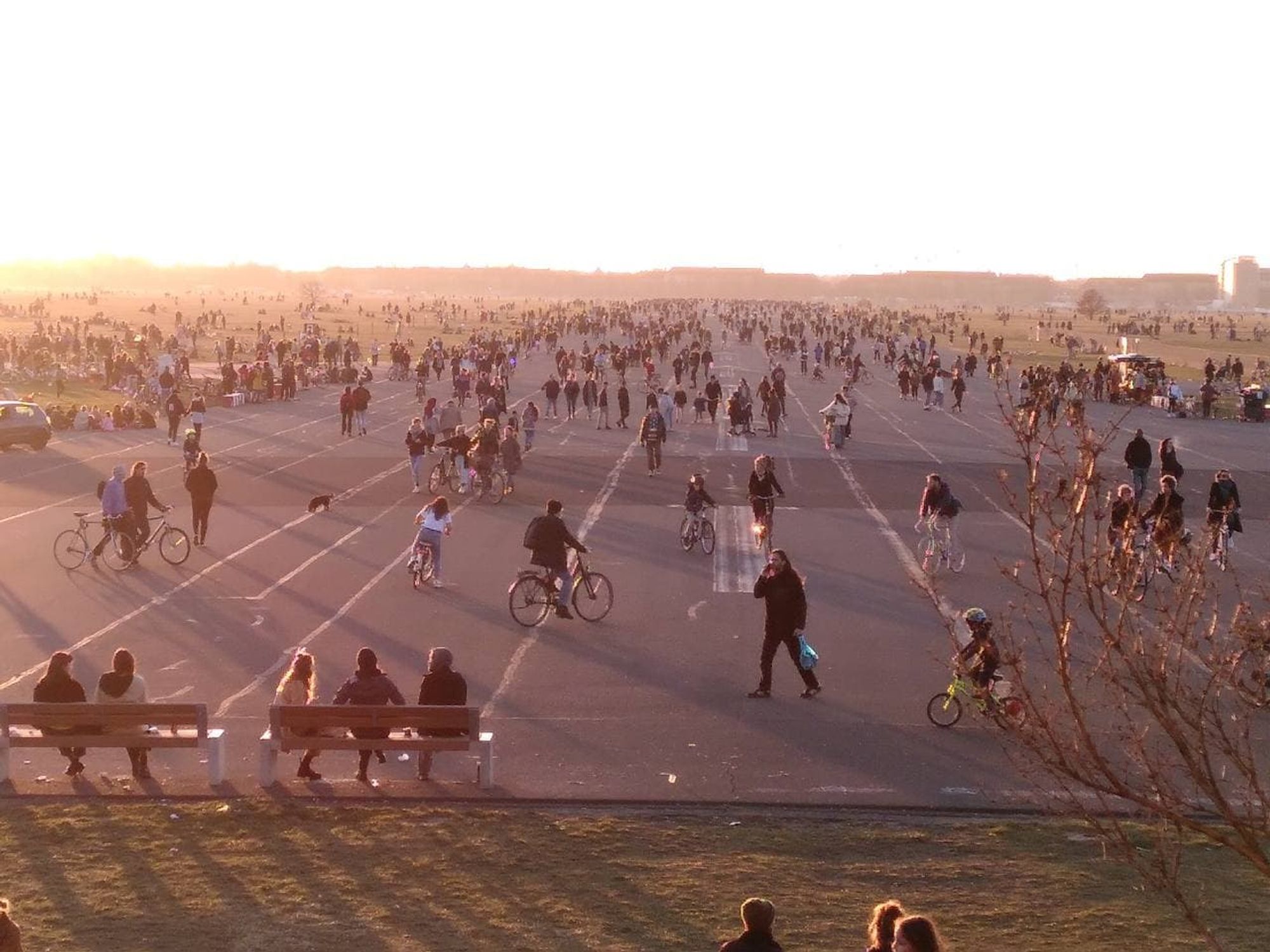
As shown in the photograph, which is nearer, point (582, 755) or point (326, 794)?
point (326, 794)

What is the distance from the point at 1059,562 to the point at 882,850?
11140 mm

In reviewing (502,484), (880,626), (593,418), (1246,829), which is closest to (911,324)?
(593,418)

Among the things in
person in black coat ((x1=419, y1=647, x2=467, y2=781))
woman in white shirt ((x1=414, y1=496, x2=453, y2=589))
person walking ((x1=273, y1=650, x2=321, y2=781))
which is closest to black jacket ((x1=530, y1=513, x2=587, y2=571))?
woman in white shirt ((x1=414, y1=496, x2=453, y2=589))

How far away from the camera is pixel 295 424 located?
43.1 meters

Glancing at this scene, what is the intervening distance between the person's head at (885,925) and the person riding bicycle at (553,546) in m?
11.0

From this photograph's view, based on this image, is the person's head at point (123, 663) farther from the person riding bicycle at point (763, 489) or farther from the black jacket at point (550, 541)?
the person riding bicycle at point (763, 489)

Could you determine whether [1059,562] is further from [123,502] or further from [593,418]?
[593,418]

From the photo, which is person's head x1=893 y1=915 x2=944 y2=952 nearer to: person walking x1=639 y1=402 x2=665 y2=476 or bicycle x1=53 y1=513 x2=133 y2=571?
bicycle x1=53 y1=513 x2=133 y2=571

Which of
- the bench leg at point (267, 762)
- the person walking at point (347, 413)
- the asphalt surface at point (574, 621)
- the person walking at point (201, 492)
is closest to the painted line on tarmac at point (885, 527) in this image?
the asphalt surface at point (574, 621)

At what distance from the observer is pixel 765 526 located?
22.6 metres

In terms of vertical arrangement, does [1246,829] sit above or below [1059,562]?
above

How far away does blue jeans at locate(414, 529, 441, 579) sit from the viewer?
19125 millimetres

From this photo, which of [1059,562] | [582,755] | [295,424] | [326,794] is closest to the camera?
[326,794]

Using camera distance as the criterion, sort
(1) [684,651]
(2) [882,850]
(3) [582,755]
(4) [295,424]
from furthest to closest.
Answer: (4) [295,424] < (1) [684,651] < (3) [582,755] < (2) [882,850]
